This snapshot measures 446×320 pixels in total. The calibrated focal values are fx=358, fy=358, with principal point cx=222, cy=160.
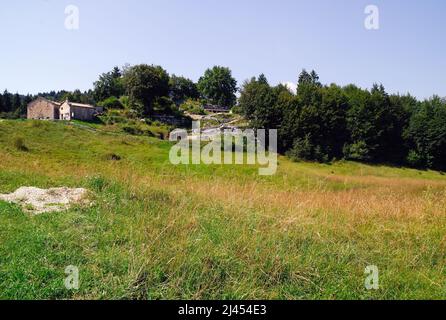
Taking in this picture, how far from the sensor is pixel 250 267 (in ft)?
14.3

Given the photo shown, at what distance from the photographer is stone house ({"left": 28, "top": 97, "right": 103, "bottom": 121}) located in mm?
57375

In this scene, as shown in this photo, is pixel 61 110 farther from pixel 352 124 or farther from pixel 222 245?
pixel 222 245

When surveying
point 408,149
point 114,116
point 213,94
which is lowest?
point 408,149

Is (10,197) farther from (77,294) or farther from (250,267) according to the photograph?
(250,267)

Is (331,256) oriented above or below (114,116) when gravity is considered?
below

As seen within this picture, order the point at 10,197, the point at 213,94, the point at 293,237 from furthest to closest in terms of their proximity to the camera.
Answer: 1. the point at 213,94
2. the point at 10,197
3. the point at 293,237

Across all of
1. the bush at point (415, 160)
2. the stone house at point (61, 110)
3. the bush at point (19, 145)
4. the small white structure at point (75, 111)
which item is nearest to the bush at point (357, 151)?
the bush at point (415, 160)

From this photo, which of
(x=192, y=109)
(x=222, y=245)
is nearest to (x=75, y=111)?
(x=192, y=109)

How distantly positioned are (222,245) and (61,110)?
62.5 m

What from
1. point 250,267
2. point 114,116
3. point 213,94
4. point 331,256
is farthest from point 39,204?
point 213,94

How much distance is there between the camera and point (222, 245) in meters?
4.85

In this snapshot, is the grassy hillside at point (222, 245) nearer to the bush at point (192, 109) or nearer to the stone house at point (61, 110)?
the stone house at point (61, 110)

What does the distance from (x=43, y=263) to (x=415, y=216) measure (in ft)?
20.8
